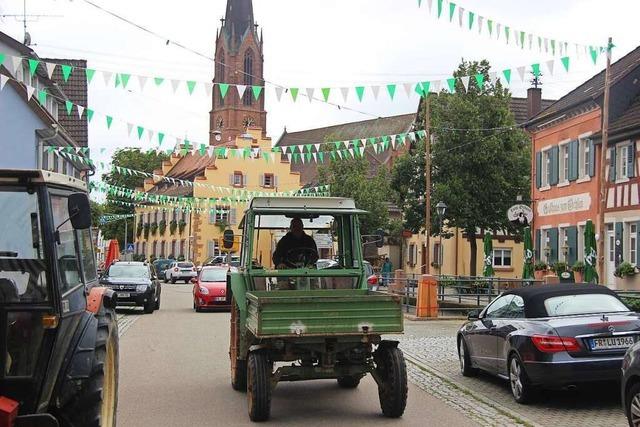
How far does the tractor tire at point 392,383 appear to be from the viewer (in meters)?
9.02

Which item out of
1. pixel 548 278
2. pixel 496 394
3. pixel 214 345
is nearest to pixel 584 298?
pixel 496 394

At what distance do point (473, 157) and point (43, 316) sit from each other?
38724 mm

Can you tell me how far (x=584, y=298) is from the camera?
10.5 meters

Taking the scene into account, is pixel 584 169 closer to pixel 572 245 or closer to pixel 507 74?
pixel 572 245

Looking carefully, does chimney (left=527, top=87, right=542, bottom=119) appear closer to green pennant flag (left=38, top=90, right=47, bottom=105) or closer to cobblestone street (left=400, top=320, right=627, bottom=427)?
green pennant flag (left=38, top=90, right=47, bottom=105)

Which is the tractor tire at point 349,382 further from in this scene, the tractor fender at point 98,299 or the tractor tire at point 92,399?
the tractor tire at point 92,399

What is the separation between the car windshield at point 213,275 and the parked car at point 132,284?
1.64 m

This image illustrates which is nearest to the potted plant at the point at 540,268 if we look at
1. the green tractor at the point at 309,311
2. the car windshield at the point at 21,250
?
the green tractor at the point at 309,311

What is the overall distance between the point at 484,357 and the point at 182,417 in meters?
4.31

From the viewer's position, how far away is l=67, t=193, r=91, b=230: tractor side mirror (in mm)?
5977

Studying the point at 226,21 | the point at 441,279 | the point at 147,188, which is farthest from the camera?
the point at 226,21

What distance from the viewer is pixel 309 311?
8.70 metres

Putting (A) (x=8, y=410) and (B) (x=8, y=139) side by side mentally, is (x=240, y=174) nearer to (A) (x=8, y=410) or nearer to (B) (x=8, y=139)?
(B) (x=8, y=139)

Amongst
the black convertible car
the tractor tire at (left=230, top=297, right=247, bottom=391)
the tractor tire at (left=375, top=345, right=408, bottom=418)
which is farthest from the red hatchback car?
the tractor tire at (left=375, top=345, right=408, bottom=418)
